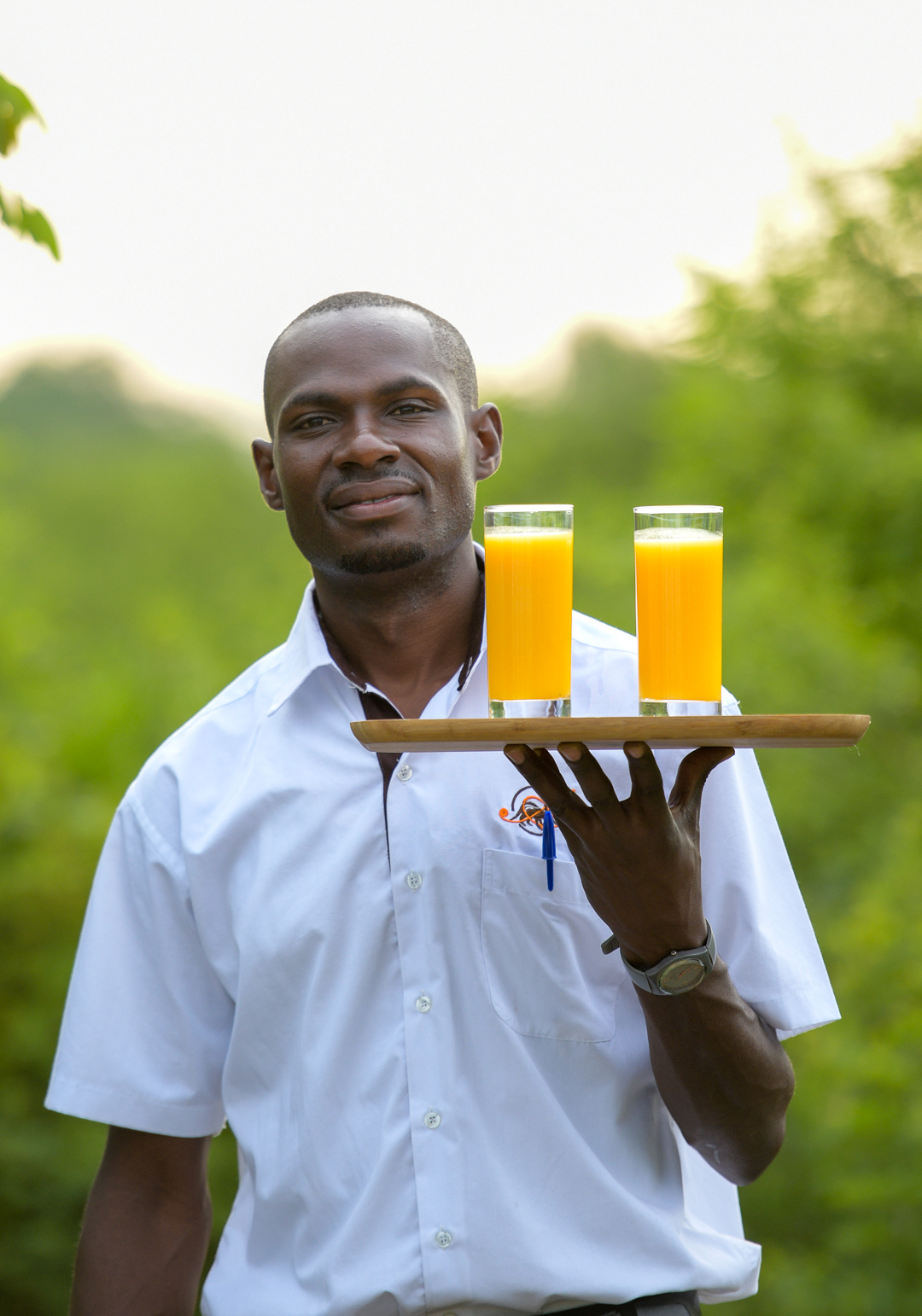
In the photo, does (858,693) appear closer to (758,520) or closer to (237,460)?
(758,520)

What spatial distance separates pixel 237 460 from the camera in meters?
20.0

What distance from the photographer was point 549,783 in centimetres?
199

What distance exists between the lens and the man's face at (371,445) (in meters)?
2.46

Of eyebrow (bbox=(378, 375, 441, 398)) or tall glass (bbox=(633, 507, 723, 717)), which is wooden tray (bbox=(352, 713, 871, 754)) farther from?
eyebrow (bbox=(378, 375, 441, 398))

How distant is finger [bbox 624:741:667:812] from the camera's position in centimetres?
188

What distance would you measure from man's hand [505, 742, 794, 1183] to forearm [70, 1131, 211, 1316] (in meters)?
1.05

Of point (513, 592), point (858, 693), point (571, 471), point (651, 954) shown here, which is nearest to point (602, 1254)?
point (651, 954)

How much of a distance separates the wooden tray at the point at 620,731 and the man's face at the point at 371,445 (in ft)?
1.99

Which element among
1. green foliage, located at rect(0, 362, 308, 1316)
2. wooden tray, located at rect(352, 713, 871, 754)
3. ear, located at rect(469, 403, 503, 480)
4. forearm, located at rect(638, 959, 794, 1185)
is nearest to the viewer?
wooden tray, located at rect(352, 713, 871, 754)

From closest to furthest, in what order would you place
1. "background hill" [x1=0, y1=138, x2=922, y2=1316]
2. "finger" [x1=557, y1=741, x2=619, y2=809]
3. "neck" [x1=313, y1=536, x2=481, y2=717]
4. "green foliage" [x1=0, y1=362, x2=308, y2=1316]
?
"finger" [x1=557, y1=741, x2=619, y2=809] → "neck" [x1=313, y1=536, x2=481, y2=717] → "background hill" [x1=0, y1=138, x2=922, y2=1316] → "green foliage" [x1=0, y1=362, x2=308, y2=1316]

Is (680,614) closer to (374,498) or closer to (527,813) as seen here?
(527,813)

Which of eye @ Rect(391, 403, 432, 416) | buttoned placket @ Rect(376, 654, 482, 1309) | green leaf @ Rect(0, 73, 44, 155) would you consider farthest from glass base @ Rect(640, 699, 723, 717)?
green leaf @ Rect(0, 73, 44, 155)

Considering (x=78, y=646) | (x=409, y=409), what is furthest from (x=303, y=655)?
(x=78, y=646)

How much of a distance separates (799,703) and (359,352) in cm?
774
